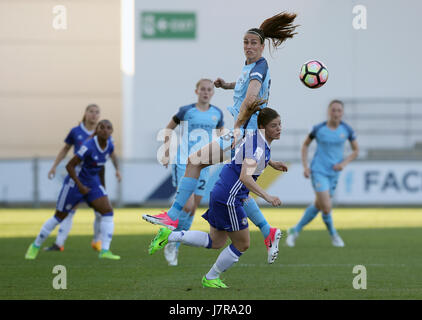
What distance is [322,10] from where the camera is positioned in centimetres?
2584

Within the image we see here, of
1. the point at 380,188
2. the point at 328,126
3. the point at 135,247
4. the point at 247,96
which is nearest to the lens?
the point at 247,96

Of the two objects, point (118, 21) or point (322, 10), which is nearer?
point (322, 10)

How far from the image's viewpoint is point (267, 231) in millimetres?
7941

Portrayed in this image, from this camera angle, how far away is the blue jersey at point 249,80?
8.07m

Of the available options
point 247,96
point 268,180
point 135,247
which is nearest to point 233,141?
point 247,96

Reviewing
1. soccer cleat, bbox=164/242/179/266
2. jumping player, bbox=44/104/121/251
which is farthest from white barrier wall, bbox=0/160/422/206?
soccer cleat, bbox=164/242/179/266

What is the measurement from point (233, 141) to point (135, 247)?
4872 millimetres

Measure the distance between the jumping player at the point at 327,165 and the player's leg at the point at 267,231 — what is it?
4722mm

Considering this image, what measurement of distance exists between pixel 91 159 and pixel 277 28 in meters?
3.90

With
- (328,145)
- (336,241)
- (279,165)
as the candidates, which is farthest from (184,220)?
(328,145)

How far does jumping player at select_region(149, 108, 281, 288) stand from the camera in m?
7.50

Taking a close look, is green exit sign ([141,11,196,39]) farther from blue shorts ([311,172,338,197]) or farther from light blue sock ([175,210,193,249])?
light blue sock ([175,210,193,249])
